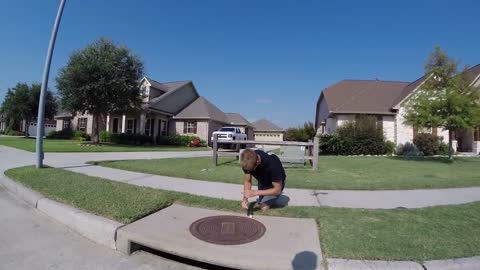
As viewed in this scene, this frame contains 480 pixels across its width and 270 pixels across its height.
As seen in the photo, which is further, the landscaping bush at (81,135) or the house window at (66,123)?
the house window at (66,123)

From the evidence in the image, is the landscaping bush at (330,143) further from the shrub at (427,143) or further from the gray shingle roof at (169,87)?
the gray shingle roof at (169,87)

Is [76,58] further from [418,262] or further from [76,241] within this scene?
[418,262]

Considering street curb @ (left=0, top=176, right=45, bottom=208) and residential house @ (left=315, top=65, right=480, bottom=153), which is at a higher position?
residential house @ (left=315, top=65, right=480, bottom=153)

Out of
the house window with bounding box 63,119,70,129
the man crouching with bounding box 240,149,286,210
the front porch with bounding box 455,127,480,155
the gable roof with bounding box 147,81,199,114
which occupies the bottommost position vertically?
the man crouching with bounding box 240,149,286,210

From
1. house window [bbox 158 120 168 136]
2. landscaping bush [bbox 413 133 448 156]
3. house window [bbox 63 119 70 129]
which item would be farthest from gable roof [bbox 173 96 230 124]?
landscaping bush [bbox 413 133 448 156]

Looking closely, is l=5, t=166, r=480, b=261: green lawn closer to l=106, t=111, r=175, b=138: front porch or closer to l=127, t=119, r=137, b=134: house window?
l=106, t=111, r=175, b=138: front porch

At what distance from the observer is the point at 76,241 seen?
397 cm

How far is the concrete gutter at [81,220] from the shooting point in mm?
3984

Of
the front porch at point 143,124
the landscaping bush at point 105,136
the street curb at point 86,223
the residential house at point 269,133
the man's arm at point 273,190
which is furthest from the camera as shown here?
the residential house at point 269,133

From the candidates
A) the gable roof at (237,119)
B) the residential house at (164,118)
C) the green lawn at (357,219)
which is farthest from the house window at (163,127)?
the green lawn at (357,219)

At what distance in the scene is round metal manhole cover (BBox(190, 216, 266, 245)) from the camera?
12.1 feet

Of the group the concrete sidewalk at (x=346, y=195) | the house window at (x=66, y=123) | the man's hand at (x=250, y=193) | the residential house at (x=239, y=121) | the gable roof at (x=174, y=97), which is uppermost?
the gable roof at (x=174, y=97)

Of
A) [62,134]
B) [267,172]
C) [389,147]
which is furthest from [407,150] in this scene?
[62,134]

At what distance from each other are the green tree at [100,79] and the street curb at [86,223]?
66.8 ft
